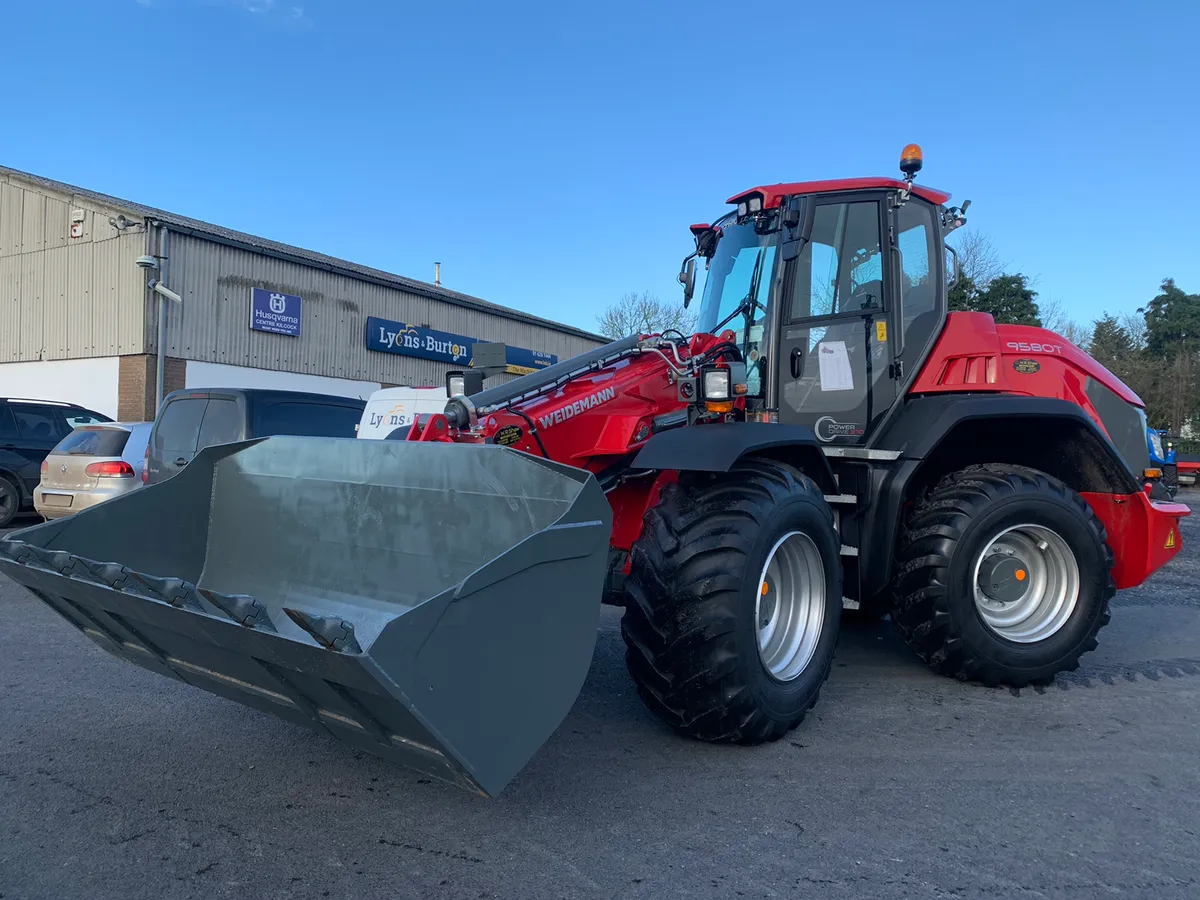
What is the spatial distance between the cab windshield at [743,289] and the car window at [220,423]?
15.2ft

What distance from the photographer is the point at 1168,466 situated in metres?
6.05

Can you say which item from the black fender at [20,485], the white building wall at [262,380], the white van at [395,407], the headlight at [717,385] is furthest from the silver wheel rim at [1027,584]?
the white building wall at [262,380]

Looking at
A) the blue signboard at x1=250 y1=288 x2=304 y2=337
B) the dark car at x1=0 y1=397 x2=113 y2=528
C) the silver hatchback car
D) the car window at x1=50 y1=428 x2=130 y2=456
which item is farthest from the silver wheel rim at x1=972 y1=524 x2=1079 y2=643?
the blue signboard at x1=250 y1=288 x2=304 y2=337

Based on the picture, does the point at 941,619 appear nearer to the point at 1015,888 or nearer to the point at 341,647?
the point at 1015,888

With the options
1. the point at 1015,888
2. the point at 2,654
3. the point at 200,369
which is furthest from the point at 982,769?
the point at 200,369

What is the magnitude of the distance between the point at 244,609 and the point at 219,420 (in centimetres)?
608

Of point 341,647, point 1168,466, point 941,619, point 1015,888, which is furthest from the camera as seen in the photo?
point 1168,466

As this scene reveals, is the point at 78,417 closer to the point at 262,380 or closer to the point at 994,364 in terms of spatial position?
the point at 262,380

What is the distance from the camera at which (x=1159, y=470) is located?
5672 millimetres

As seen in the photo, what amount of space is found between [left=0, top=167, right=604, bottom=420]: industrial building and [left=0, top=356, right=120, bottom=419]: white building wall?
0.04 m

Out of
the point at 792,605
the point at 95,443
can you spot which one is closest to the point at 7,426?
the point at 95,443

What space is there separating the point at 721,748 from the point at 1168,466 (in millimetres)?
4466

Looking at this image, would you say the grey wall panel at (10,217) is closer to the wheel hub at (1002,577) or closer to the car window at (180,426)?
the car window at (180,426)

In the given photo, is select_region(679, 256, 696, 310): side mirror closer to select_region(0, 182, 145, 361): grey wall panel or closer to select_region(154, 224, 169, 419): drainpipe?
select_region(154, 224, 169, 419): drainpipe
